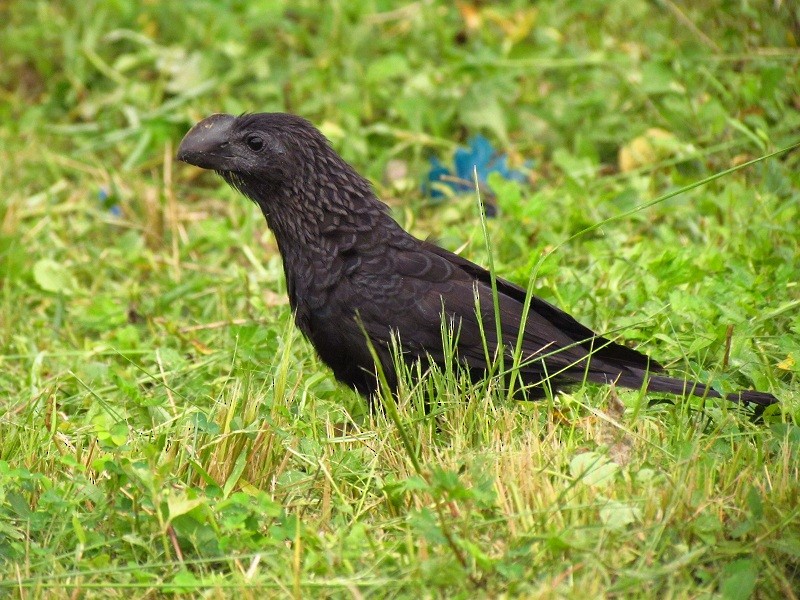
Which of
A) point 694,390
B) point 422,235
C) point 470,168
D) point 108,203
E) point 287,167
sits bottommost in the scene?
point 694,390

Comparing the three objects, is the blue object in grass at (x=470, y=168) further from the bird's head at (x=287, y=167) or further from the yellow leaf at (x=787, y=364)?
the yellow leaf at (x=787, y=364)

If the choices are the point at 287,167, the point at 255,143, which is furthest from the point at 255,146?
the point at 287,167

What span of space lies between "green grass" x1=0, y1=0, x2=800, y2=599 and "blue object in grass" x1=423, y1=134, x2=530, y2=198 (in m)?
0.11

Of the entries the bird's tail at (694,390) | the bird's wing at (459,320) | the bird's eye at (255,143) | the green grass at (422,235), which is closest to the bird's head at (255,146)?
the bird's eye at (255,143)

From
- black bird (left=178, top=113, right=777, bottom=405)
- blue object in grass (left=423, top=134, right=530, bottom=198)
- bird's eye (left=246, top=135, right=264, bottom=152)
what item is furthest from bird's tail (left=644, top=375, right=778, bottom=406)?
blue object in grass (left=423, top=134, right=530, bottom=198)

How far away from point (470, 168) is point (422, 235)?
59 cm

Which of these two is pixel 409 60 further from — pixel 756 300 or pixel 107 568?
pixel 107 568

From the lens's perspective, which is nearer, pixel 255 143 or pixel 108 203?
pixel 255 143

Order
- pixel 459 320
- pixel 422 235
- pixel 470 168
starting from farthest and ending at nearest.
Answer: pixel 470 168
pixel 422 235
pixel 459 320

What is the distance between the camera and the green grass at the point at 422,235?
2.69m

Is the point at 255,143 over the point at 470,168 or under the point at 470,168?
over

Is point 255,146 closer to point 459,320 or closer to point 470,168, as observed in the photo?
point 459,320

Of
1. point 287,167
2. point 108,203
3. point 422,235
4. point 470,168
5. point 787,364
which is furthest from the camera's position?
point 108,203

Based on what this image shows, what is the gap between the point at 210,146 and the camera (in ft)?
12.7
